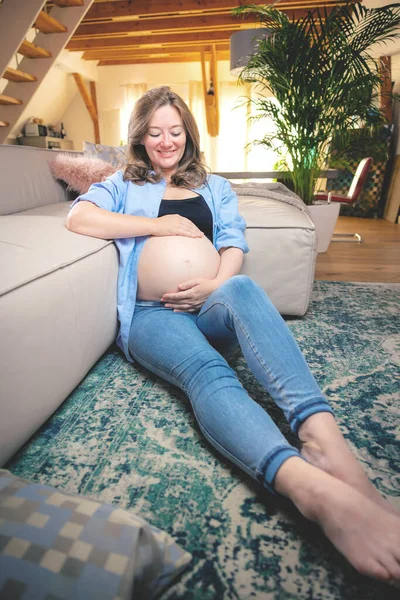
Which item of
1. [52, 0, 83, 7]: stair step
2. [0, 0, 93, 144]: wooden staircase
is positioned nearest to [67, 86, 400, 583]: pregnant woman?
[0, 0, 93, 144]: wooden staircase

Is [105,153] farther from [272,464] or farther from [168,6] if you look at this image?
[168,6]

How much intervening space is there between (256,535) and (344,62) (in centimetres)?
265

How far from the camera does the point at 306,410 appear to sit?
2.55ft

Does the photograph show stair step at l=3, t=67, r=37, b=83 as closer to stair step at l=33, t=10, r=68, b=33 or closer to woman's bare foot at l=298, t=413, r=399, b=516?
stair step at l=33, t=10, r=68, b=33

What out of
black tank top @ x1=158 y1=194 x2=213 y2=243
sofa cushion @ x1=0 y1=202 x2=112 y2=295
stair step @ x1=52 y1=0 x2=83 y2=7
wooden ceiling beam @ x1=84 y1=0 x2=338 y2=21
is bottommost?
sofa cushion @ x1=0 y1=202 x2=112 y2=295

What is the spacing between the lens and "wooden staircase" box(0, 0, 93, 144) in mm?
2840

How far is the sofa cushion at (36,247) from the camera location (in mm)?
819

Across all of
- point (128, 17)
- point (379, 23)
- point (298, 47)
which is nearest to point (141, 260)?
point (298, 47)

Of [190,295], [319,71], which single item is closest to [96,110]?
[319,71]

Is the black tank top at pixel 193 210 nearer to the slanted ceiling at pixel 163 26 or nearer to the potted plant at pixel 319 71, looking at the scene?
the potted plant at pixel 319 71

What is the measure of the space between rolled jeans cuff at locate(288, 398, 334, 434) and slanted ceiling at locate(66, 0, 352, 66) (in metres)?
4.73

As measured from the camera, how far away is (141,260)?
1.19m

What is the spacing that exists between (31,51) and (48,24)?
0.27 metres

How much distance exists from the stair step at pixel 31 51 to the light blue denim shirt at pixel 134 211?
285cm
